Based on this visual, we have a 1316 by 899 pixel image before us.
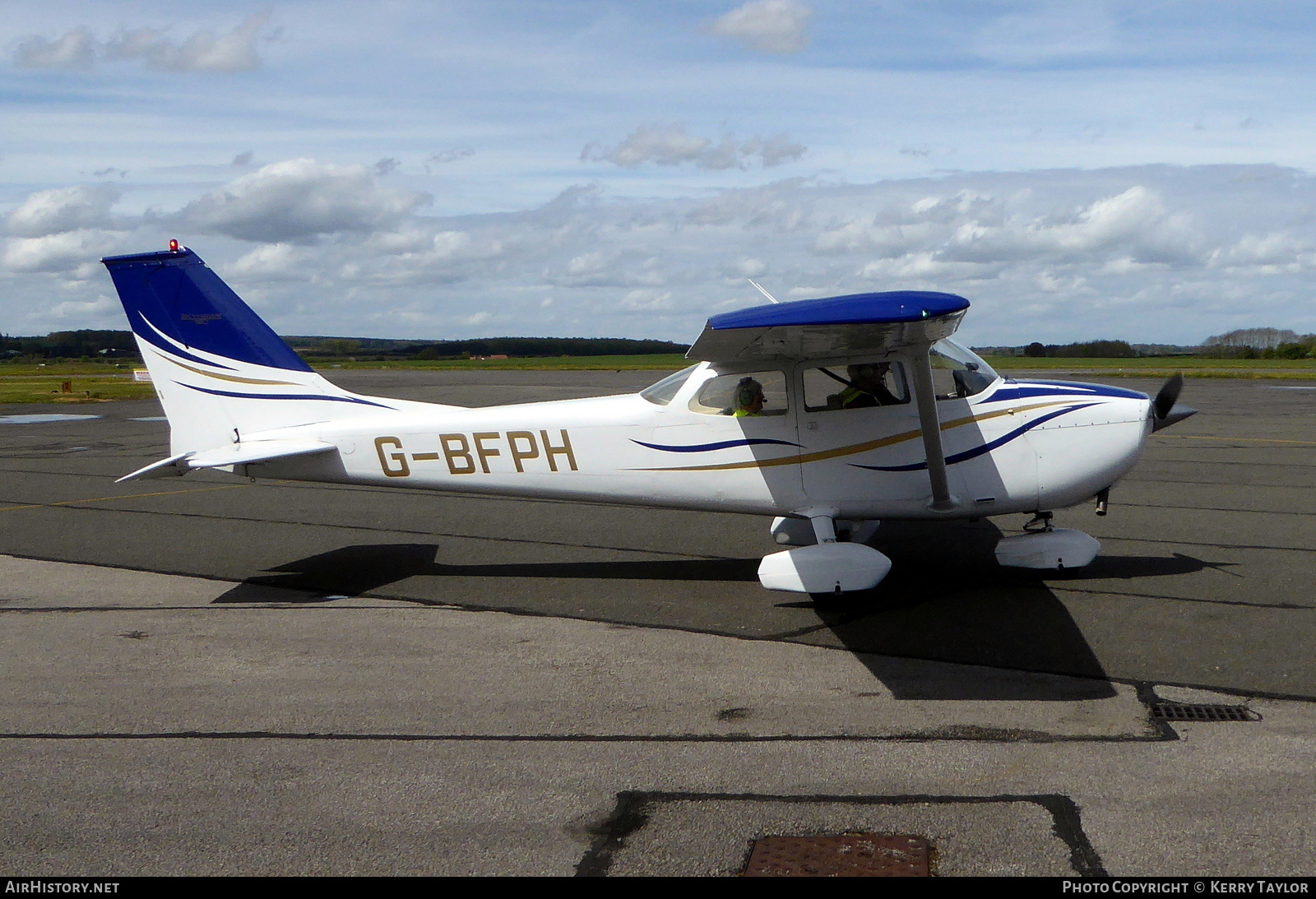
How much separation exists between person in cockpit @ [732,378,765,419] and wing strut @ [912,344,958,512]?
118 centimetres

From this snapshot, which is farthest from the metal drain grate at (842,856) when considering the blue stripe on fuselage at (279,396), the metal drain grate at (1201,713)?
the blue stripe on fuselage at (279,396)

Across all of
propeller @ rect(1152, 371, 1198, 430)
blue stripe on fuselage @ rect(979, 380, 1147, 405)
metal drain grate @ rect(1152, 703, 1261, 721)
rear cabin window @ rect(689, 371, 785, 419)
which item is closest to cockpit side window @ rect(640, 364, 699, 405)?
rear cabin window @ rect(689, 371, 785, 419)

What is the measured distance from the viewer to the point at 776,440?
8.09 m

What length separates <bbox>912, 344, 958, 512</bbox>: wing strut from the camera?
24.2 feet

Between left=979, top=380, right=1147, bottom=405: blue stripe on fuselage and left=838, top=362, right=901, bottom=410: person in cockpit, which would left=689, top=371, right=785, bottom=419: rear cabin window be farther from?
left=979, top=380, right=1147, bottom=405: blue stripe on fuselage

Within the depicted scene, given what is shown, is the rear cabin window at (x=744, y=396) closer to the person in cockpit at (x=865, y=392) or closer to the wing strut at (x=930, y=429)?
the person in cockpit at (x=865, y=392)

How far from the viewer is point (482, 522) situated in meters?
11.5

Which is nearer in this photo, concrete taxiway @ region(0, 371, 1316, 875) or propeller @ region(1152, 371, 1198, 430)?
concrete taxiway @ region(0, 371, 1316, 875)

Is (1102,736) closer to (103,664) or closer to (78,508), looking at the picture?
(103,664)

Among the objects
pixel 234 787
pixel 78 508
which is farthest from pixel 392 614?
pixel 78 508

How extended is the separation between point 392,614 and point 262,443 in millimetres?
2298

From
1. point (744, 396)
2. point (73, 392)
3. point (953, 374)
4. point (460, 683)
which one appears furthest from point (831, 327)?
point (73, 392)

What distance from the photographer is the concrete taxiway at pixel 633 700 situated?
4055 mm

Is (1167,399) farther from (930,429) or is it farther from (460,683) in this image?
(460,683)
